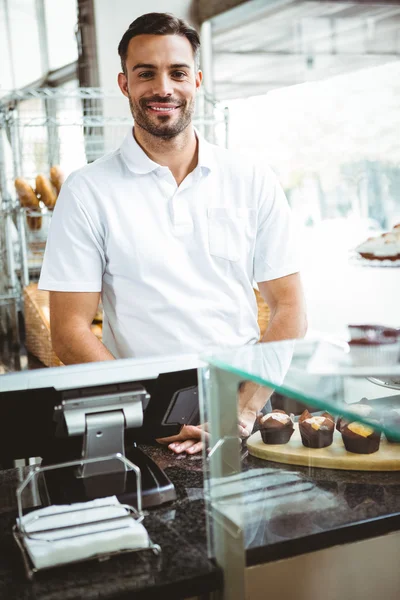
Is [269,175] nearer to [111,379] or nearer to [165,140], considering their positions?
[165,140]

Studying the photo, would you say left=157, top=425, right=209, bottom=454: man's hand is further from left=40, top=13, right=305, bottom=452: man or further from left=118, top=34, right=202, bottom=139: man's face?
left=118, top=34, right=202, bottom=139: man's face

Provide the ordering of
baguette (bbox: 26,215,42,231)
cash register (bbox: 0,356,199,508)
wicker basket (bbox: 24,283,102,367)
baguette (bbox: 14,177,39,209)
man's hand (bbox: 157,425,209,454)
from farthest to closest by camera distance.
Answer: baguette (bbox: 26,215,42,231), baguette (bbox: 14,177,39,209), wicker basket (bbox: 24,283,102,367), man's hand (bbox: 157,425,209,454), cash register (bbox: 0,356,199,508)

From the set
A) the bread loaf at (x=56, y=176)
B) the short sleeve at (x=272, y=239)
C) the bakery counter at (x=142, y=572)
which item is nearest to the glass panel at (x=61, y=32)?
the bread loaf at (x=56, y=176)

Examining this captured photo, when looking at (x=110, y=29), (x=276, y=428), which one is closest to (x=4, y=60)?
(x=110, y=29)

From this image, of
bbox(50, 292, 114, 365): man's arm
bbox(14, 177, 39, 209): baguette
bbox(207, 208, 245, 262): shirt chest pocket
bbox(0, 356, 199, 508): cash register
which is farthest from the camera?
bbox(14, 177, 39, 209): baguette

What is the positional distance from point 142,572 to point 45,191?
7.95 ft

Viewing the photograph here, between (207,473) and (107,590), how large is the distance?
0.20m

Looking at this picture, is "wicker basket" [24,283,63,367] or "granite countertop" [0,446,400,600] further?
"wicker basket" [24,283,63,367]

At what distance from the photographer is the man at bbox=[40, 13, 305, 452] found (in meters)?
1.69

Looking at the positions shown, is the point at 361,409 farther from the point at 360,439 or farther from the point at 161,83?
the point at 161,83

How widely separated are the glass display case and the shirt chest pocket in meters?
0.74

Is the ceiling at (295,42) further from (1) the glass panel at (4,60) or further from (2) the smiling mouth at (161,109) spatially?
(2) the smiling mouth at (161,109)

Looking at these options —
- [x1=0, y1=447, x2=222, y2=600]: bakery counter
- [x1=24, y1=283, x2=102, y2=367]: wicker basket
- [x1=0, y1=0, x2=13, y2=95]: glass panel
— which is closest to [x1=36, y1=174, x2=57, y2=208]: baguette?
[x1=24, y1=283, x2=102, y2=367]: wicker basket

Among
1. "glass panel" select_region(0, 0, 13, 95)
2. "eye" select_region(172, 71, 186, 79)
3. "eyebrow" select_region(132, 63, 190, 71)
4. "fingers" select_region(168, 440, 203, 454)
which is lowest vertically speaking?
"fingers" select_region(168, 440, 203, 454)
